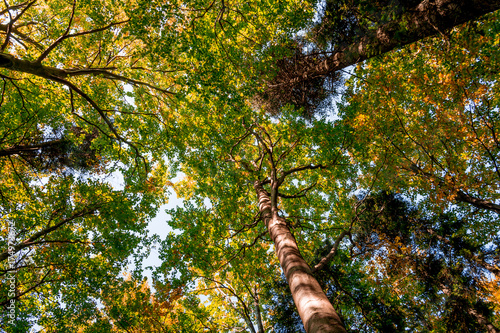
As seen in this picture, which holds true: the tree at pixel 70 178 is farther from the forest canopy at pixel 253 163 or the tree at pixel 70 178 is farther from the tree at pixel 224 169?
the tree at pixel 224 169

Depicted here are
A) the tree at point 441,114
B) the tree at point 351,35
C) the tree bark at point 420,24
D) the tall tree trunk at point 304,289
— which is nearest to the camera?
the tall tree trunk at point 304,289

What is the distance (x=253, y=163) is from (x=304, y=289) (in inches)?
215

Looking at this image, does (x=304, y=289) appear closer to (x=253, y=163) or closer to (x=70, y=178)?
(x=253, y=163)

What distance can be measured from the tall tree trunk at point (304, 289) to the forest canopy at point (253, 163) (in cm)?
9

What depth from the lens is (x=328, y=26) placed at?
277 inches

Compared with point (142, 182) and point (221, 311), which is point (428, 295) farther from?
point (142, 182)

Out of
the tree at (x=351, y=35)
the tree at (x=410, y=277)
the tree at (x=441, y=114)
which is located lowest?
the tree at (x=410, y=277)

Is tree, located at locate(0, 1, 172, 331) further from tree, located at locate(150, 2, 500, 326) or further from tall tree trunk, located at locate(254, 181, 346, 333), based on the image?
tall tree trunk, located at locate(254, 181, 346, 333)

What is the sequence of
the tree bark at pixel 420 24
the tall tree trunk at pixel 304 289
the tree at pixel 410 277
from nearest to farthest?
the tall tree trunk at pixel 304 289
the tree bark at pixel 420 24
the tree at pixel 410 277

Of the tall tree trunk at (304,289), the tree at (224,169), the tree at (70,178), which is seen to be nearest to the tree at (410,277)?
the tree at (224,169)

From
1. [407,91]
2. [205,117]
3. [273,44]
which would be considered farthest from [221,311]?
[407,91]

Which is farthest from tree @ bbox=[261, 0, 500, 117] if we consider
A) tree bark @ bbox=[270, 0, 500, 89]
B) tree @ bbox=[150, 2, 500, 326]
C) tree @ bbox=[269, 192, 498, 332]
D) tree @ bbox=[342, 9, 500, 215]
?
tree @ bbox=[269, 192, 498, 332]

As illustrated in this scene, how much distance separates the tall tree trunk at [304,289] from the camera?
2.30 metres

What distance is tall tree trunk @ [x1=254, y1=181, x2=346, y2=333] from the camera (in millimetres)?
2303
